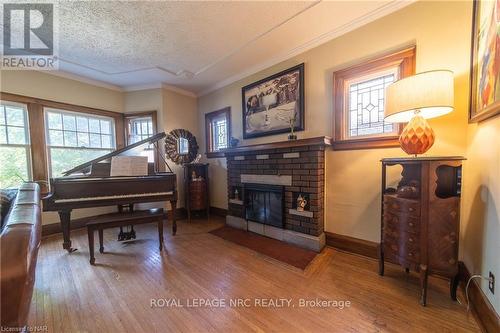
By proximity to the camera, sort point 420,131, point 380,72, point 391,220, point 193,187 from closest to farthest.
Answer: point 420,131
point 391,220
point 380,72
point 193,187

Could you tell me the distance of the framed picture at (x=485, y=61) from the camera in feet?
3.52

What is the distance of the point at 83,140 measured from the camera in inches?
128

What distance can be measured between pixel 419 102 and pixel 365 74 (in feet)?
2.77

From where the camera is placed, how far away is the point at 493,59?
1115 mm

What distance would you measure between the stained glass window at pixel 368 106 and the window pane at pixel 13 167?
4.52 metres

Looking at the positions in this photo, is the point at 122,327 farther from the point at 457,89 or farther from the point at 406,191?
the point at 457,89

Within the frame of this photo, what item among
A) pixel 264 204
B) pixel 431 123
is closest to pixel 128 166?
pixel 264 204

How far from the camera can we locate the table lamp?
129 centimetres

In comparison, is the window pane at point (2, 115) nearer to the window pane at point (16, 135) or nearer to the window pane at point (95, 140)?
the window pane at point (16, 135)

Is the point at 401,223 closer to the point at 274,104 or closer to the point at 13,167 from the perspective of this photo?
the point at 274,104

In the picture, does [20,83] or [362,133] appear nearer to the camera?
[362,133]

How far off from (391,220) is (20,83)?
491 cm

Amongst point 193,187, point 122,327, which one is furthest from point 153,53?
point 122,327

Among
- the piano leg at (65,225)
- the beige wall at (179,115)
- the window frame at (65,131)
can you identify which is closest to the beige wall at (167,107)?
the beige wall at (179,115)
